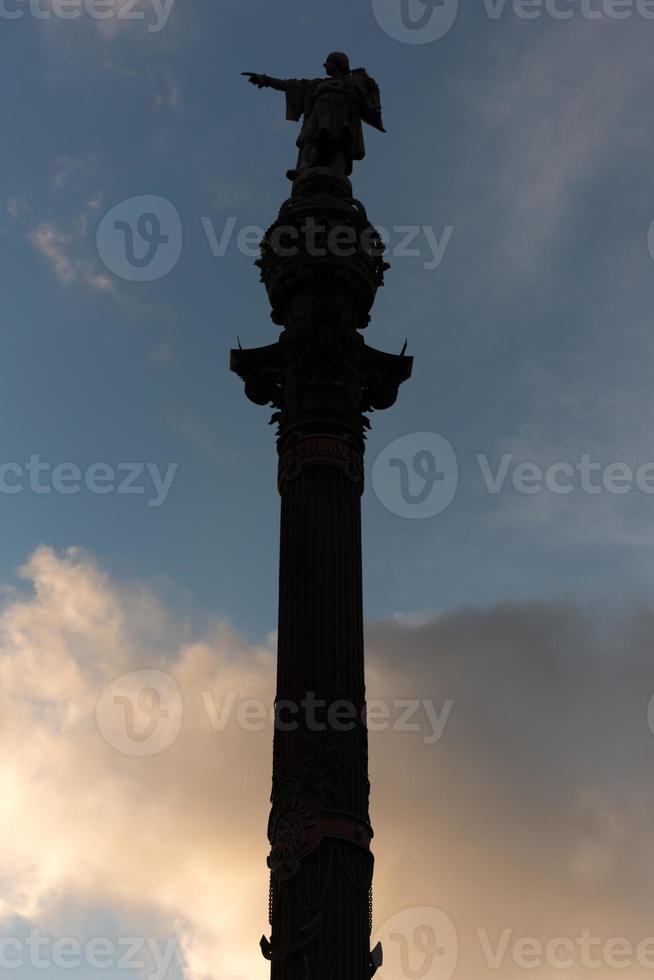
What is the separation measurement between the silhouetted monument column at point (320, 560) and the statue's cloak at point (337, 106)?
1.08 m

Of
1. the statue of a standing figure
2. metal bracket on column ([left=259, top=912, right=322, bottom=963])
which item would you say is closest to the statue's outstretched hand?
the statue of a standing figure

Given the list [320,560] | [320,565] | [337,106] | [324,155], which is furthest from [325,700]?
[337,106]

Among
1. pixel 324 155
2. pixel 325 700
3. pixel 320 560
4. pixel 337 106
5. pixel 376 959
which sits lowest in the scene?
pixel 376 959

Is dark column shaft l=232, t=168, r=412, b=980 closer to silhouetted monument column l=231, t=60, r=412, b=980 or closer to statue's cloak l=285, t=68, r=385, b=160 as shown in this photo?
silhouetted monument column l=231, t=60, r=412, b=980

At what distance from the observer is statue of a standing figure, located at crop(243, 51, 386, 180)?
4075 centimetres

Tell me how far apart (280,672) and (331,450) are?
604 centimetres

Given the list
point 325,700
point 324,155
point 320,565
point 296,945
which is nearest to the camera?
point 296,945

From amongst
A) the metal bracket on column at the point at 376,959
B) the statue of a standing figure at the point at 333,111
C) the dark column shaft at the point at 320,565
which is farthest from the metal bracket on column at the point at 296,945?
the statue of a standing figure at the point at 333,111

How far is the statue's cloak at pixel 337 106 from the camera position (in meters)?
40.9

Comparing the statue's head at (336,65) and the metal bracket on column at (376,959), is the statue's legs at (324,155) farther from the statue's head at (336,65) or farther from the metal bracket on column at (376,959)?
the metal bracket on column at (376,959)

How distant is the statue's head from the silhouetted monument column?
3796mm

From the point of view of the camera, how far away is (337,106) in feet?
136

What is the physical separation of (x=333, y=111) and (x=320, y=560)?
48.7 feet

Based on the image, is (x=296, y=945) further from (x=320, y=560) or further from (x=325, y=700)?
(x=320, y=560)
